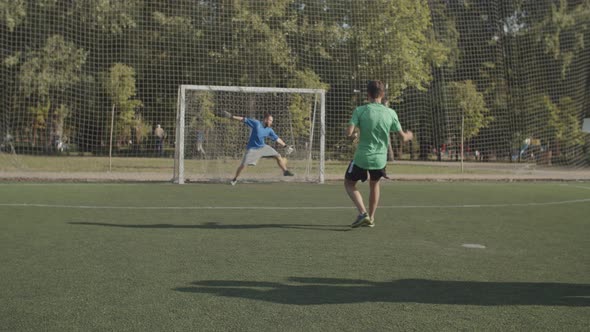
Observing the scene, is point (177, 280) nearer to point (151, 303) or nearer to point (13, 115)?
point (151, 303)

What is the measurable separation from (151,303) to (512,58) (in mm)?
27723

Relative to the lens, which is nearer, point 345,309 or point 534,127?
point 345,309

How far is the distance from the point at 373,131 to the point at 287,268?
10.4 ft

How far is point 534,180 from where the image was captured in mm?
20547

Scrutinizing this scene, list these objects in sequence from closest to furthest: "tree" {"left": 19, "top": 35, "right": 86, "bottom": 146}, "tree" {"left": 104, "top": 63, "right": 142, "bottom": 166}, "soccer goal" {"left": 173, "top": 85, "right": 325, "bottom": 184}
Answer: "soccer goal" {"left": 173, "top": 85, "right": 325, "bottom": 184}, "tree" {"left": 19, "top": 35, "right": 86, "bottom": 146}, "tree" {"left": 104, "top": 63, "right": 142, "bottom": 166}

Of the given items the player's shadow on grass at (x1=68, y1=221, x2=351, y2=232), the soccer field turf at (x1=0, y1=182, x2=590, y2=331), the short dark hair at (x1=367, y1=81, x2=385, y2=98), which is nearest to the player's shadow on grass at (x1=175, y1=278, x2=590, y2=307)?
the soccer field turf at (x1=0, y1=182, x2=590, y2=331)

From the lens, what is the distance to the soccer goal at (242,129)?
18.4m

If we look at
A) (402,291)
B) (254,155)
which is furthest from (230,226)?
(254,155)

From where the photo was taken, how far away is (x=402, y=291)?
4.82 m

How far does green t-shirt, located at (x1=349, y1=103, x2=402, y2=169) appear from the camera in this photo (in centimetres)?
830

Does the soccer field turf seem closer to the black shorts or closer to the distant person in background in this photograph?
the black shorts

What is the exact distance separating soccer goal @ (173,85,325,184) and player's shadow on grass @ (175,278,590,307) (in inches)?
510

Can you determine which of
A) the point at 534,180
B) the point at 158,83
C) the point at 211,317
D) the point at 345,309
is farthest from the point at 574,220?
the point at 158,83

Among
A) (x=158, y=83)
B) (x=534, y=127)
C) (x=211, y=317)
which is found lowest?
(x=211, y=317)
